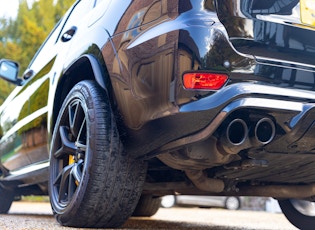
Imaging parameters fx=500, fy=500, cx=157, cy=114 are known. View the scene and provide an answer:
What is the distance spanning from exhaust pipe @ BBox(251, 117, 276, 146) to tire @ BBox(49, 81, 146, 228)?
26.6 inches

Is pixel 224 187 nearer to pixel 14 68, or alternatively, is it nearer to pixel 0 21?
pixel 14 68

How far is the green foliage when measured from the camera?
1723cm

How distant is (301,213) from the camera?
349cm

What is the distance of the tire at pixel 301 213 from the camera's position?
11.3 ft

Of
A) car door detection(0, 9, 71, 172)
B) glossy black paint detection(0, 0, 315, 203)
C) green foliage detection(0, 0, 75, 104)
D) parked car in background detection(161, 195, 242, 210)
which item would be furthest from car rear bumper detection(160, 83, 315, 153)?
green foliage detection(0, 0, 75, 104)

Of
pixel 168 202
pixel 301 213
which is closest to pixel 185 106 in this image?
pixel 301 213

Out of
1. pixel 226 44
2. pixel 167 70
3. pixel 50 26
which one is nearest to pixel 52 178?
pixel 167 70

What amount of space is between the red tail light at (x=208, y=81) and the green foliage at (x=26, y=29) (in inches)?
602

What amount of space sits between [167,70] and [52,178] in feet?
4.00

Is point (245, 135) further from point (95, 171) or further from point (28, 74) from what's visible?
point (28, 74)

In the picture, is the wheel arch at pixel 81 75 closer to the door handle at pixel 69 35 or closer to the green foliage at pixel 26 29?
the door handle at pixel 69 35

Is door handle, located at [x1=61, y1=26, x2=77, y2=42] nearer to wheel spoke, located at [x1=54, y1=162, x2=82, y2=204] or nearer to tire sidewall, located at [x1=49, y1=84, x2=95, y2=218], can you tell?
tire sidewall, located at [x1=49, y1=84, x2=95, y2=218]

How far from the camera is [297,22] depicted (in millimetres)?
2299

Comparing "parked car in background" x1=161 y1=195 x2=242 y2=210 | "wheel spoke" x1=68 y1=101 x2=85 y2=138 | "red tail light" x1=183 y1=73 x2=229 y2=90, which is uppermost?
"red tail light" x1=183 y1=73 x2=229 y2=90
